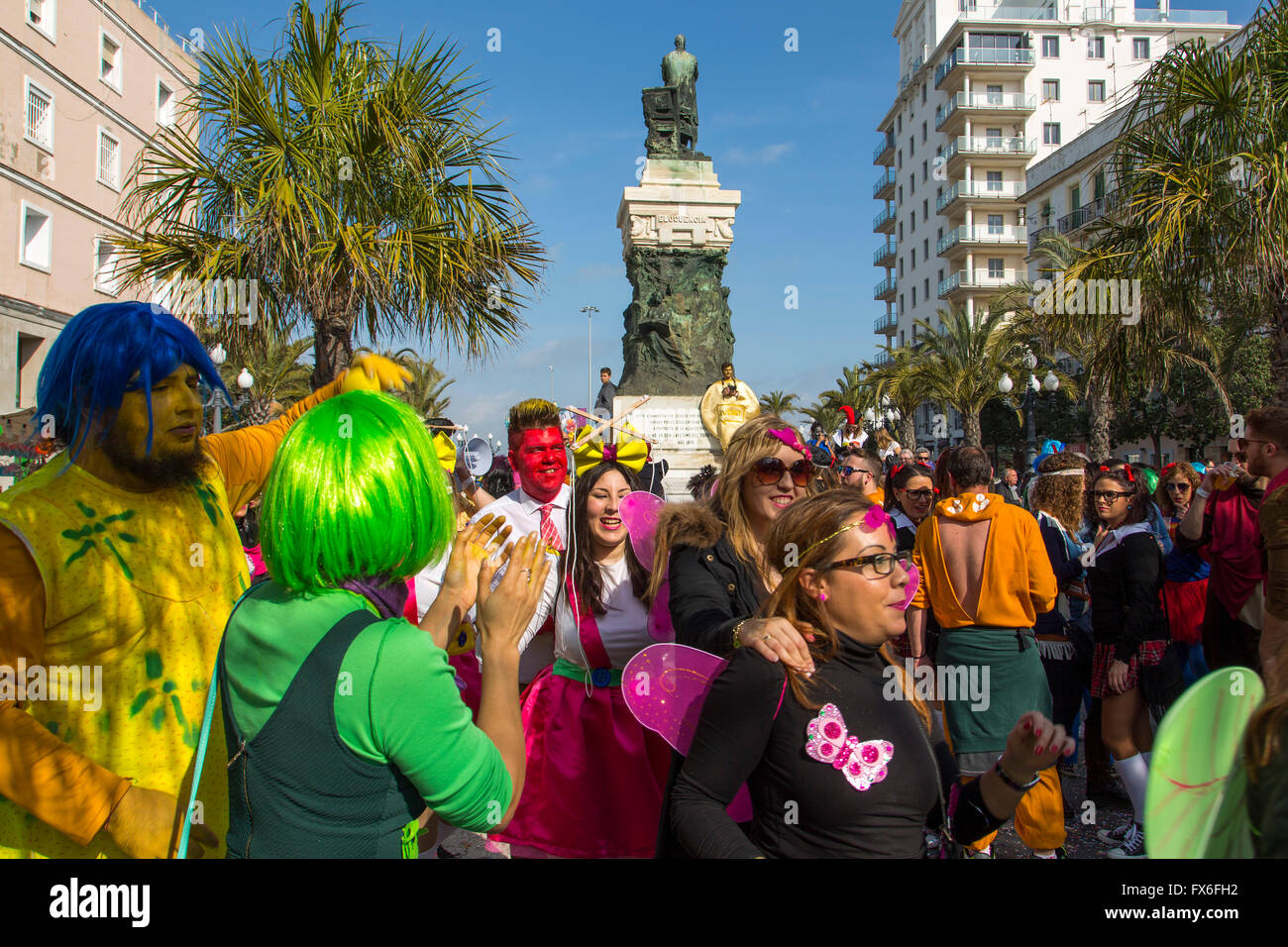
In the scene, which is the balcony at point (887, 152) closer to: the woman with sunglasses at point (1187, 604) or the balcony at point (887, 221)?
the balcony at point (887, 221)

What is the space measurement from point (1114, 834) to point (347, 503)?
15.2 feet

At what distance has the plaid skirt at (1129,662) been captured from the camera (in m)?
4.32

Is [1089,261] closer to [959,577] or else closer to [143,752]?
[959,577]

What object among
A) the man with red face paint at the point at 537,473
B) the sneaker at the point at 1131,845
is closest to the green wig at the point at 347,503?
the man with red face paint at the point at 537,473

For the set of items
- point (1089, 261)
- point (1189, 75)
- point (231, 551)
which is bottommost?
point (231, 551)

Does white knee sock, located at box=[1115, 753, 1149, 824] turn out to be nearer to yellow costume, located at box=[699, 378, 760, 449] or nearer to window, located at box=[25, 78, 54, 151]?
yellow costume, located at box=[699, 378, 760, 449]

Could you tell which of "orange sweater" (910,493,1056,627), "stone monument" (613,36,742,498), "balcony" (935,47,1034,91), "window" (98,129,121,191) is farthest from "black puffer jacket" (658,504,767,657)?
"balcony" (935,47,1034,91)

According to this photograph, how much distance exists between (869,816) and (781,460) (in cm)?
127

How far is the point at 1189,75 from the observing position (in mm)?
7789

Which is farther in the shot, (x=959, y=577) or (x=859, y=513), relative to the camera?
(x=959, y=577)

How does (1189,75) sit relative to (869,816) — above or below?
above

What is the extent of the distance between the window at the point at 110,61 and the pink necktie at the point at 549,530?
28892mm
